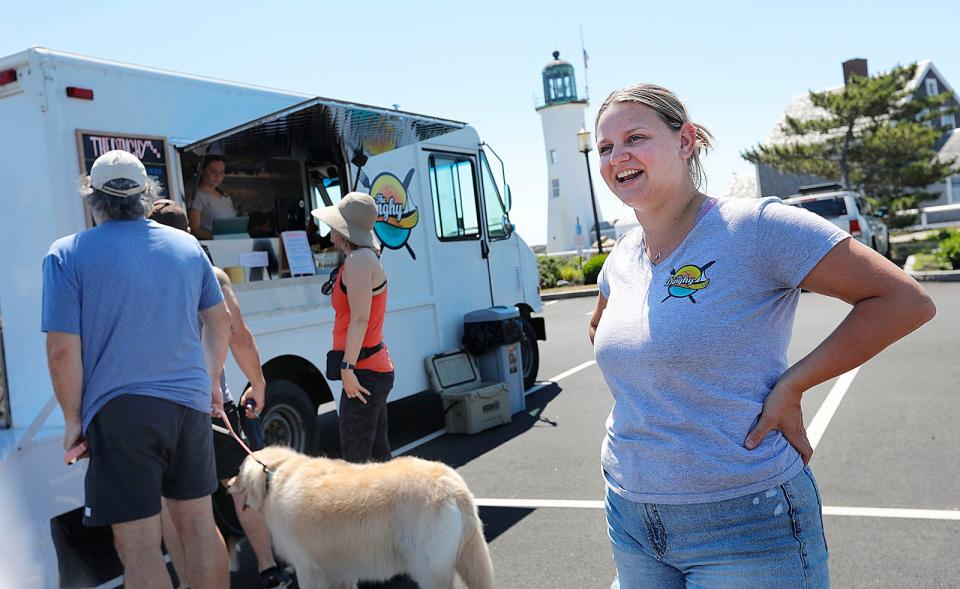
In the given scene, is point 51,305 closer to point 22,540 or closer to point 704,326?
point 22,540

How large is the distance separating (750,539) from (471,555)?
187 centimetres

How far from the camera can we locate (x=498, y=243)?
8.57m

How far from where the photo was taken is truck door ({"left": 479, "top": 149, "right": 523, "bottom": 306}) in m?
8.34

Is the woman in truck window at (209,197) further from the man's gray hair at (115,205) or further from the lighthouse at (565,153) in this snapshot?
the lighthouse at (565,153)

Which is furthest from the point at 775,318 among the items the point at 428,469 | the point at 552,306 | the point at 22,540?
the point at 552,306

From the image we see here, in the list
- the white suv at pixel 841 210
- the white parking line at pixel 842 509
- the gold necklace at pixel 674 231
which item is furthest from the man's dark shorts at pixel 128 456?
the white suv at pixel 841 210

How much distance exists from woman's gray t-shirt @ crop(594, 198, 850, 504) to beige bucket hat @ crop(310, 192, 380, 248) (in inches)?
98.3

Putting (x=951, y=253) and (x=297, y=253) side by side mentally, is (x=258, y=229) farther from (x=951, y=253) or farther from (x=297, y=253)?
(x=951, y=253)

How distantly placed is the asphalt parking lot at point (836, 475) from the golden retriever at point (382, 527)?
761 mm

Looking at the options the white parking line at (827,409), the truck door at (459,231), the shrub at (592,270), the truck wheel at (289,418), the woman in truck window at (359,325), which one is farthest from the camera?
the shrub at (592,270)

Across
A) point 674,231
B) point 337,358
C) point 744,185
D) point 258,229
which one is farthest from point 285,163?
point 744,185

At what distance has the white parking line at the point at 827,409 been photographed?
6.11 metres

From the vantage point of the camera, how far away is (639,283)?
1.89 m

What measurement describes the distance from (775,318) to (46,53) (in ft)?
14.4
